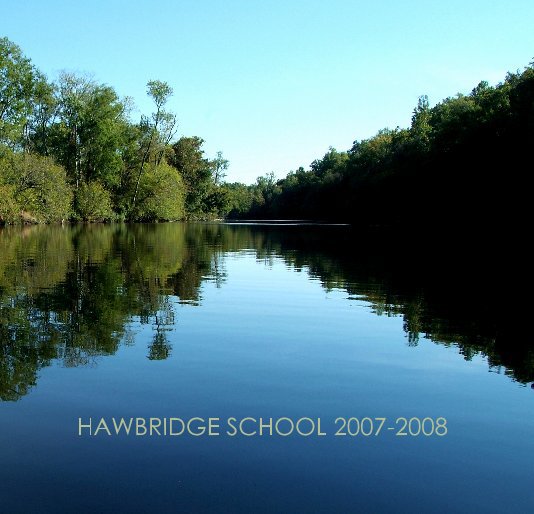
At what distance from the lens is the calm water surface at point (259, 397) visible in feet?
18.3

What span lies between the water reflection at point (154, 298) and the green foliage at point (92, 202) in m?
48.6

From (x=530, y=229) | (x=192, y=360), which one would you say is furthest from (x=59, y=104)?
(x=192, y=360)

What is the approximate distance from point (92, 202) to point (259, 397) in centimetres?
7810

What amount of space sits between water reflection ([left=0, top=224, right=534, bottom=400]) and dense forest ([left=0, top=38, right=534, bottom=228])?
31.2 metres

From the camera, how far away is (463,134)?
65.5m

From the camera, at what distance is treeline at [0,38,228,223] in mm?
63500

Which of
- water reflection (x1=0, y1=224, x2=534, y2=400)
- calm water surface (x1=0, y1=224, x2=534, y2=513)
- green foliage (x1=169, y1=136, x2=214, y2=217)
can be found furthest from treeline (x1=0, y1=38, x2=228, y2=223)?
calm water surface (x1=0, y1=224, x2=534, y2=513)

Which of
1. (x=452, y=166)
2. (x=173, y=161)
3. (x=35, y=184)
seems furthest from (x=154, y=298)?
(x=173, y=161)

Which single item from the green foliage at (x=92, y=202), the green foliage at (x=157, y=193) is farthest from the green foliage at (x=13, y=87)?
the green foliage at (x=157, y=193)

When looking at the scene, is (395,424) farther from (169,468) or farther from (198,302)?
(198,302)

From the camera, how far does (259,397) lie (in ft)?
26.9

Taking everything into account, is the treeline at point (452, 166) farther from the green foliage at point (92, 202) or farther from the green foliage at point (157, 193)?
the green foliage at point (92, 202)

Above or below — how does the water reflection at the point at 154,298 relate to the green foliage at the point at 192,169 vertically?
below

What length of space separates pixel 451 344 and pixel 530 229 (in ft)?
154
